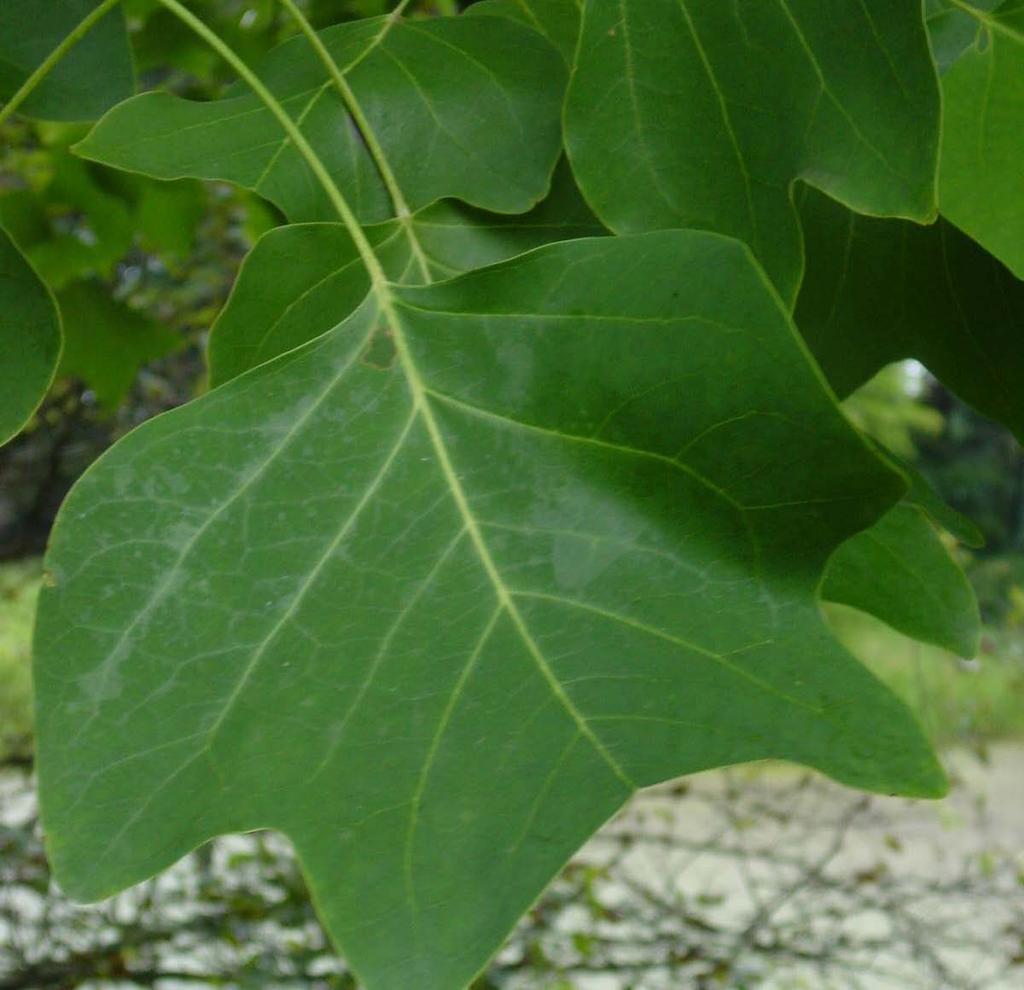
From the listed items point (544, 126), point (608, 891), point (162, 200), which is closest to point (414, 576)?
point (544, 126)

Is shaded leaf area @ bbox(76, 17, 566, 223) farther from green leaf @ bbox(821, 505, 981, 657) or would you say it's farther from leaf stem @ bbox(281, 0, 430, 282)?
green leaf @ bbox(821, 505, 981, 657)

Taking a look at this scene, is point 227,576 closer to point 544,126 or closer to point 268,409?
point 268,409

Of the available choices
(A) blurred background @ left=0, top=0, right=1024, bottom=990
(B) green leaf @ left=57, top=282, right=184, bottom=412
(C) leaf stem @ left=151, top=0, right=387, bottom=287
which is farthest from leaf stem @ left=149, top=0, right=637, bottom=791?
(B) green leaf @ left=57, top=282, right=184, bottom=412

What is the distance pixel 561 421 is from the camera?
17.0 inches

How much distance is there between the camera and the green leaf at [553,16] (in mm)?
615

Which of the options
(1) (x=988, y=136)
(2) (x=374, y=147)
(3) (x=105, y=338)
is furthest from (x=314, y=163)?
(3) (x=105, y=338)

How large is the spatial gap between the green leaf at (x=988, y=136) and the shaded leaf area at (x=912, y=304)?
2.7 inches

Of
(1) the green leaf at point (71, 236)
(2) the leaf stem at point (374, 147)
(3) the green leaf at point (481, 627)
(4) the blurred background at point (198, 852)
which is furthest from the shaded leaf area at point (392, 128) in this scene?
(1) the green leaf at point (71, 236)

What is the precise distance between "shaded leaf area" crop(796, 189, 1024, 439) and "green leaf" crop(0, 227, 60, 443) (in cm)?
33

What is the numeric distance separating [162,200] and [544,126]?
2.65 feet

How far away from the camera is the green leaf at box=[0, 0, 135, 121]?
0.60m

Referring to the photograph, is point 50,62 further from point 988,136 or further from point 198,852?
point 198,852

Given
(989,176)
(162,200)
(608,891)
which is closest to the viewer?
(989,176)

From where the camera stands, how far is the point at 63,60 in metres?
0.60
